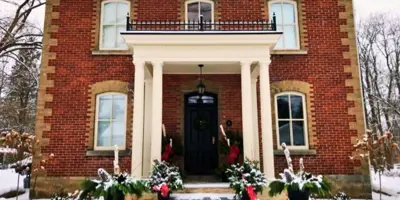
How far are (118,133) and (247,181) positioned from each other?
15.3ft

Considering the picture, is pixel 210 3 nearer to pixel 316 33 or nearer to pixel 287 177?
pixel 316 33

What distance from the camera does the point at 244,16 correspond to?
36.0 feet

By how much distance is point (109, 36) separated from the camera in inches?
432

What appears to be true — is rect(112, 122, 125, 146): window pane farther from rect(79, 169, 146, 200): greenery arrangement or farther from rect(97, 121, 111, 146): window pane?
rect(79, 169, 146, 200): greenery arrangement

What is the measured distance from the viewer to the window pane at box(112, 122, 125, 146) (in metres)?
10.3

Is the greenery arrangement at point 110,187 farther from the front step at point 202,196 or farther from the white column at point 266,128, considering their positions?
the white column at point 266,128

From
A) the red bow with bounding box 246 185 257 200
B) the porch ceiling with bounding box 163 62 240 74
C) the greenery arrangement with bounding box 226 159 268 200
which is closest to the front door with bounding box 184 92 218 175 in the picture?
the porch ceiling with bounding box 163 62 240 74

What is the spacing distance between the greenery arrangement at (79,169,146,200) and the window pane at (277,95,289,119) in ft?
17.6

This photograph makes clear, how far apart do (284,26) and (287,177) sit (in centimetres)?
594

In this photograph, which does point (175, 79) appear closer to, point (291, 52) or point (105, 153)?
point (105, 153)

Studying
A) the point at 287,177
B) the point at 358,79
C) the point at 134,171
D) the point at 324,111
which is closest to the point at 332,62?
the point at 358,79

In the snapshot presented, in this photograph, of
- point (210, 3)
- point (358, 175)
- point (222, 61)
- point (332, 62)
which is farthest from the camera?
point (210, 3)

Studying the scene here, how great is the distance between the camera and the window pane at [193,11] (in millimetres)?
11195

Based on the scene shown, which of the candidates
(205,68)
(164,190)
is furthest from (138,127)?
(205,68)
